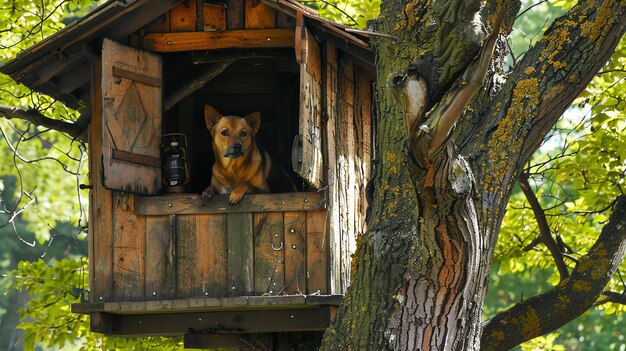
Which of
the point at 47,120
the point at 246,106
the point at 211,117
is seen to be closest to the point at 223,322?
the point at 211,117

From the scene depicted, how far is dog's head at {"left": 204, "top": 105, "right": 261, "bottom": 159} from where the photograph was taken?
30.4 ft

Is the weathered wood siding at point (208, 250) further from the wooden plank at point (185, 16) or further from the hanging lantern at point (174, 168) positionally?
the wooden plank at point (185, 16)

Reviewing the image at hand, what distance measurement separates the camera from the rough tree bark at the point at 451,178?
561 cm

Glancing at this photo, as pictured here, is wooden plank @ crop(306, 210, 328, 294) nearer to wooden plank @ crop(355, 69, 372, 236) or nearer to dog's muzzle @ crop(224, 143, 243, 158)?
wooden plank @ crop(355, 69, 372, 236)

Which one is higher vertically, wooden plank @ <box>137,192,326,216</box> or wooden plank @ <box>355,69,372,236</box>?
wooden plank @ <box>355,69,372,236</box>

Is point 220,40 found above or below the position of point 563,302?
above

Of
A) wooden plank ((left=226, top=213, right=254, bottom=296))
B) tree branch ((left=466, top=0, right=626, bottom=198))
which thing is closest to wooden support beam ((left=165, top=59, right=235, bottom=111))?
wooden plank ((left=226, top=213, right=254, bottom=296))

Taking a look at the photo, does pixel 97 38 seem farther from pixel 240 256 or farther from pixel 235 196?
pixel 240 256

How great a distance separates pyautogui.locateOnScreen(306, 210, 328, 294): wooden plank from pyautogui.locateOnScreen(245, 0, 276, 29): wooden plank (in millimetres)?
1392

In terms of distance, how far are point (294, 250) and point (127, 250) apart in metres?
1.18

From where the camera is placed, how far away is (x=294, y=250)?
26.7ft

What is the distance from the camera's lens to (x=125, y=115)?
8398 millimetres

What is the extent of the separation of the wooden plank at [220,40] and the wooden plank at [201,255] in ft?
4.09

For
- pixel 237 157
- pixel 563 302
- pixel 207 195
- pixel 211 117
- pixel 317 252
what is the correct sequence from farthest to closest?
1. pixel 211 117
2. pixel 237 157
3. pixel 207 195
4. pixel 317 252
5. pixel 563 302
